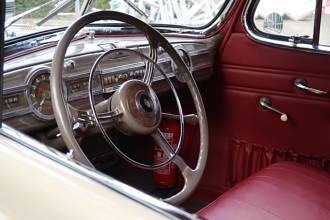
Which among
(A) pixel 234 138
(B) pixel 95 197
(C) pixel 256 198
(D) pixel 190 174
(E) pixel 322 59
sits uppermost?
(B) pixel 95 197

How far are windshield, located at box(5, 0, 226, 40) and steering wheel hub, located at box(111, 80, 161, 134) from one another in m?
0.36

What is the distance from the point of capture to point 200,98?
5.40ft

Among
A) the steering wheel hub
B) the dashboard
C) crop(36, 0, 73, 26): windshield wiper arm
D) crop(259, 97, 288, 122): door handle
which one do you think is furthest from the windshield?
crop(259, 97, 288, 122): door handle

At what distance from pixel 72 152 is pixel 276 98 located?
1.40 m

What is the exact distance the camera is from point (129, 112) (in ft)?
4.43

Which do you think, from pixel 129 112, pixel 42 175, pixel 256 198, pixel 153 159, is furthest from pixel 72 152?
pixel 153 159

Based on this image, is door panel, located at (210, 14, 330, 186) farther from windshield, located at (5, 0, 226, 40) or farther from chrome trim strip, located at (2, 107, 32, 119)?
chrome trim strip, located at (2, 107, 32, 119)

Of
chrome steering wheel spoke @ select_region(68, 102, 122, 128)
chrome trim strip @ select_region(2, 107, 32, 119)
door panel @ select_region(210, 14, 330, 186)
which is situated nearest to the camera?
chrome steering wheel spoke @ select_region(68, 102, 122, 128)

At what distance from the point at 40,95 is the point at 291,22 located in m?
1.24

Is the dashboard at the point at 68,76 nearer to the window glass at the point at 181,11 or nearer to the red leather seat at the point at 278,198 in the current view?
the window glass at the point at 181,11

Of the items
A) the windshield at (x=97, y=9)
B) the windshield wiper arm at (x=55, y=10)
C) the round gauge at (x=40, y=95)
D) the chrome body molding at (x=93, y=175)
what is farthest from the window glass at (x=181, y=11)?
the chrome body molding at (x=93, y=175)

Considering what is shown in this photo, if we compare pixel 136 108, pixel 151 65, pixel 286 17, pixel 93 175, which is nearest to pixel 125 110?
pixel 136 108

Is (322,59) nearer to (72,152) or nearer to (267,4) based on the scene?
(267,4)

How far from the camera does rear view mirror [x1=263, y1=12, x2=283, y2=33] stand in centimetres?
223
